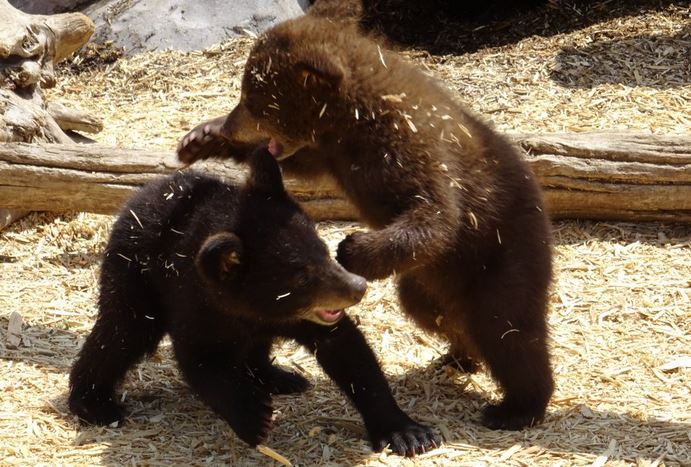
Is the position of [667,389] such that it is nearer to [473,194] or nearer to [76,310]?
[473,194]

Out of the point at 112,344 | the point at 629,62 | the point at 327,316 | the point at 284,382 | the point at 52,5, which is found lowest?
the point at 52,5

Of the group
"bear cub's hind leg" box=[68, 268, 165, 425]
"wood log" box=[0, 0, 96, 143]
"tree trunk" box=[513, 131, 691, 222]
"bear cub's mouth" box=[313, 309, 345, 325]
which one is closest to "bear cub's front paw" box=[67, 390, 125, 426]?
"bear cub's hind leg" box=[68, 268, 165, 425]

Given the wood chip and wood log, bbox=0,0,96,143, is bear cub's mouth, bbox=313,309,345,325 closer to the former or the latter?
the wood chip

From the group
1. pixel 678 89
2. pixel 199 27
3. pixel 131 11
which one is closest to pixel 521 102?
pixel 678 89

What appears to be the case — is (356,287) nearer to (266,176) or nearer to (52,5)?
(266,176)

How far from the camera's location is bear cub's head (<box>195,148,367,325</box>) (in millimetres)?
4520

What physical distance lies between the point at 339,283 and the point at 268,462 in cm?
93

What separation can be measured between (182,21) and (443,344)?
6869 millimetres

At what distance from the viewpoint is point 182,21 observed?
11.7 meters

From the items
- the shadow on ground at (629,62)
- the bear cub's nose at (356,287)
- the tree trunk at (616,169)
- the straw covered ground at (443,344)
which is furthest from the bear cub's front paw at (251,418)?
the shadow on ground at (629,62)

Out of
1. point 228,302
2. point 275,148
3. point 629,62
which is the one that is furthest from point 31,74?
point 629,62

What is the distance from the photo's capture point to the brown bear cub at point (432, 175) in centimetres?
488

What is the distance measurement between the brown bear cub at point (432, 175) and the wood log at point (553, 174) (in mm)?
1878

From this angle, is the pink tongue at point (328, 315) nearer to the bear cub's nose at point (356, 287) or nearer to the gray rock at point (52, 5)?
the bear cub's nose at point (356, 287)
